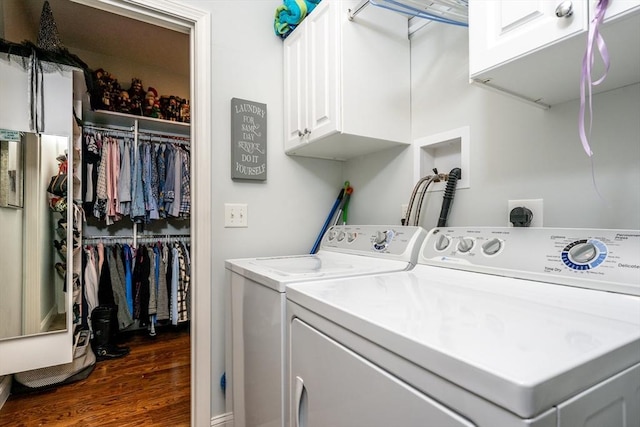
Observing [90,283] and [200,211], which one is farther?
[90,283]

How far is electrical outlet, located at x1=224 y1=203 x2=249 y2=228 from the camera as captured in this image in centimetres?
169

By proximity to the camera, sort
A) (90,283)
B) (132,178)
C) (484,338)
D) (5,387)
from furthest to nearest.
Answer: (132,178), (90,283), (5,387), (484,338)

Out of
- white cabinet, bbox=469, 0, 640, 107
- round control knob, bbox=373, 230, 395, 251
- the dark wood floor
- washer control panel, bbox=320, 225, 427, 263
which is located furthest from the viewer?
the dark wood floor

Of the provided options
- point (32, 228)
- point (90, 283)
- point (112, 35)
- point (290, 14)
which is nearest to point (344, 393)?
point (290, 14)

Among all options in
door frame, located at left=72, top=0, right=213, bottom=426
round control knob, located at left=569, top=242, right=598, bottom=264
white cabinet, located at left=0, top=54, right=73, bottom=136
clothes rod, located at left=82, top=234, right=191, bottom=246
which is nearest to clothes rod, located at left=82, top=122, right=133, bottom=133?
white cabinet, located at left=0, top=54, right=73, bottom=136

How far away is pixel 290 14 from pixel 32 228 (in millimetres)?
2105

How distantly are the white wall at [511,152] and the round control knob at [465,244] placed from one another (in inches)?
8.7

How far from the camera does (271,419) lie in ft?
3.51

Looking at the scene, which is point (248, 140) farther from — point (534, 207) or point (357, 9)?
point (534, 207)

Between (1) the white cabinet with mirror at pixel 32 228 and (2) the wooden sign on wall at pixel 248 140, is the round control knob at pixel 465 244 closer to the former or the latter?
(2) the wooden sign on wall at pixel 248 140

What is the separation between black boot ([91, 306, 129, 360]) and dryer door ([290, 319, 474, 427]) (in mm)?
2337

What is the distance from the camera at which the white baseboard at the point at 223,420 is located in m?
1.63

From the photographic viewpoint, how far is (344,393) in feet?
2.27

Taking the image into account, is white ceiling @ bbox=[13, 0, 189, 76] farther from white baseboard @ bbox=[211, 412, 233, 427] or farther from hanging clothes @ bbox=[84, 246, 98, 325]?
white baseboard @ bbox=[211, 412, 233, 427]
